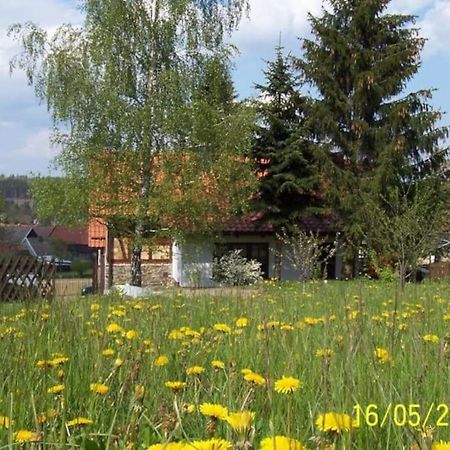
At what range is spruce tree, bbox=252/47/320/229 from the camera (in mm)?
24922

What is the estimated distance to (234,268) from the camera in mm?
25031

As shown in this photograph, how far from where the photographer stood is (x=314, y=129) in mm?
25000

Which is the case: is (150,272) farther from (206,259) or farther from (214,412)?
(214,412)

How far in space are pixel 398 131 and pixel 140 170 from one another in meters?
9.02

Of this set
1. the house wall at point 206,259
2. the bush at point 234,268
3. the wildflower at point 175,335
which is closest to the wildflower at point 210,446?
the wildflower at point 175,335

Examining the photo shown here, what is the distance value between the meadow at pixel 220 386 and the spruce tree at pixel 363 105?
2054cm

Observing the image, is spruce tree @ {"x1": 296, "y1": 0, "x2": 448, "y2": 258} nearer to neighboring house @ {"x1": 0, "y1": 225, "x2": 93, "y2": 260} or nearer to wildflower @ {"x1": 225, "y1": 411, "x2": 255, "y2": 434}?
neighboring house @ {"x1": 0, "y1": 225, "x2": 93, "y2": 260}

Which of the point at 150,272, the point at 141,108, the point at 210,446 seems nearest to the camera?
the point at 210,446

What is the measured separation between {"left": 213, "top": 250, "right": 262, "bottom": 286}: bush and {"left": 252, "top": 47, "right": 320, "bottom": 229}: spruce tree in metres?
1.70

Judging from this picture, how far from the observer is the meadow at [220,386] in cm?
147

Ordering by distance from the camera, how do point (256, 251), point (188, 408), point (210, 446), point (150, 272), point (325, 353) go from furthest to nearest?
point (256, 251) → point (150, 272) → point (325, 353) → point (188, 408) → point (210, 446)

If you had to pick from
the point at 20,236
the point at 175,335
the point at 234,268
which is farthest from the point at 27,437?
the point at 20,236

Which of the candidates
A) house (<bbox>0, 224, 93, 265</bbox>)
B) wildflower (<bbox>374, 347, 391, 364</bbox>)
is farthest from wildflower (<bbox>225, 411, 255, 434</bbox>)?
house (<bbox>0, 224, 93, 265</bbox>)

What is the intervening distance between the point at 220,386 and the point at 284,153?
22885mm
